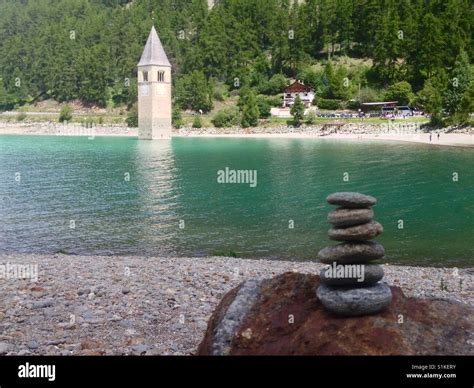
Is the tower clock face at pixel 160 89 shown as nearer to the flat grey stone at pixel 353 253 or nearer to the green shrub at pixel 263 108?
the green shrub at pixel 263 108

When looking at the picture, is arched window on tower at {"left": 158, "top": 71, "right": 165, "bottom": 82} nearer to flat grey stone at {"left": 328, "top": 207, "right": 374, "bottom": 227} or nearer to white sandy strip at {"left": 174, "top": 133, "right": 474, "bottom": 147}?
white sandy strip at {"left": 174, "top": 133, "right": 474, "bottom": 147}

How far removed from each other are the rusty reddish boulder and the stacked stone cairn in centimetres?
25

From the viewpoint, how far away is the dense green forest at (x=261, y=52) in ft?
250

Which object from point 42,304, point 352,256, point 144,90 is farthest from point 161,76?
point 352,256

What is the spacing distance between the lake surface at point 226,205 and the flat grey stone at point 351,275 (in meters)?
9.98

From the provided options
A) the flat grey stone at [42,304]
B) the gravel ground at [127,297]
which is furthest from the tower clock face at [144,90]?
the flat grey stone at [42,304]

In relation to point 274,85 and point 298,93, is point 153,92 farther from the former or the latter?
point 298,93

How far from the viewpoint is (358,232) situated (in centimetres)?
662

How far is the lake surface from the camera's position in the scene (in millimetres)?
18141

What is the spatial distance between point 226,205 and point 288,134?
5151 centimetres

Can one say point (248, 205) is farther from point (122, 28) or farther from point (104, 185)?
point (122, 28)

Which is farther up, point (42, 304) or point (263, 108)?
point (263, 108)

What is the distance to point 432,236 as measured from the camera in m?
19.1

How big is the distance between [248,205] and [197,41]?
286 feet
